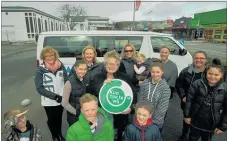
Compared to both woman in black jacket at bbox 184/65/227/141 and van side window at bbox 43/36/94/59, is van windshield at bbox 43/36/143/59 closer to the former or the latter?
van side window at bbox 43/36/94/59

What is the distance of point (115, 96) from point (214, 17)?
41.4 metres

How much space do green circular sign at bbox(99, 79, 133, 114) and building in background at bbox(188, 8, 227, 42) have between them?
36201 mm

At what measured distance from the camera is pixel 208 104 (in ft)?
8.49

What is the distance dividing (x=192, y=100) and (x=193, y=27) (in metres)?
46.1

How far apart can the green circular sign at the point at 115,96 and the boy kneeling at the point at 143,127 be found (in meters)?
0.27

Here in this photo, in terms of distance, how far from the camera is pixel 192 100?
9.03 feet

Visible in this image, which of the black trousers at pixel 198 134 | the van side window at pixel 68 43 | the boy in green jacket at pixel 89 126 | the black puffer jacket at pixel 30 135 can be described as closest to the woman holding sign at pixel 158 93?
the black trousers at pixel 198 134

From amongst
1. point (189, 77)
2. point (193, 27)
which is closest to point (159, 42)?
point (189, 77)

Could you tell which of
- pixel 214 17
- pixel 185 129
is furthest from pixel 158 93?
pixel 214 17

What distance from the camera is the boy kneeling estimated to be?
7.12 feet

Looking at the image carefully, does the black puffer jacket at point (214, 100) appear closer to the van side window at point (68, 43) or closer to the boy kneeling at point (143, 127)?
the boy kneeling at point (143, 127)

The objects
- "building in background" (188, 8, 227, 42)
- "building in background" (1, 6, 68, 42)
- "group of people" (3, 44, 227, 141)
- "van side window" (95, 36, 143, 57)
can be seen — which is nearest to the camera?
"group of people" (3, 44, 227, 141)

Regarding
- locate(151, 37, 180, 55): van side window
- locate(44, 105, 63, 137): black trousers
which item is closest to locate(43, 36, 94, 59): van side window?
locate(151, 37, 180, 55): van side window

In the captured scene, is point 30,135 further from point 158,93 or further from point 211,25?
point 211,25
